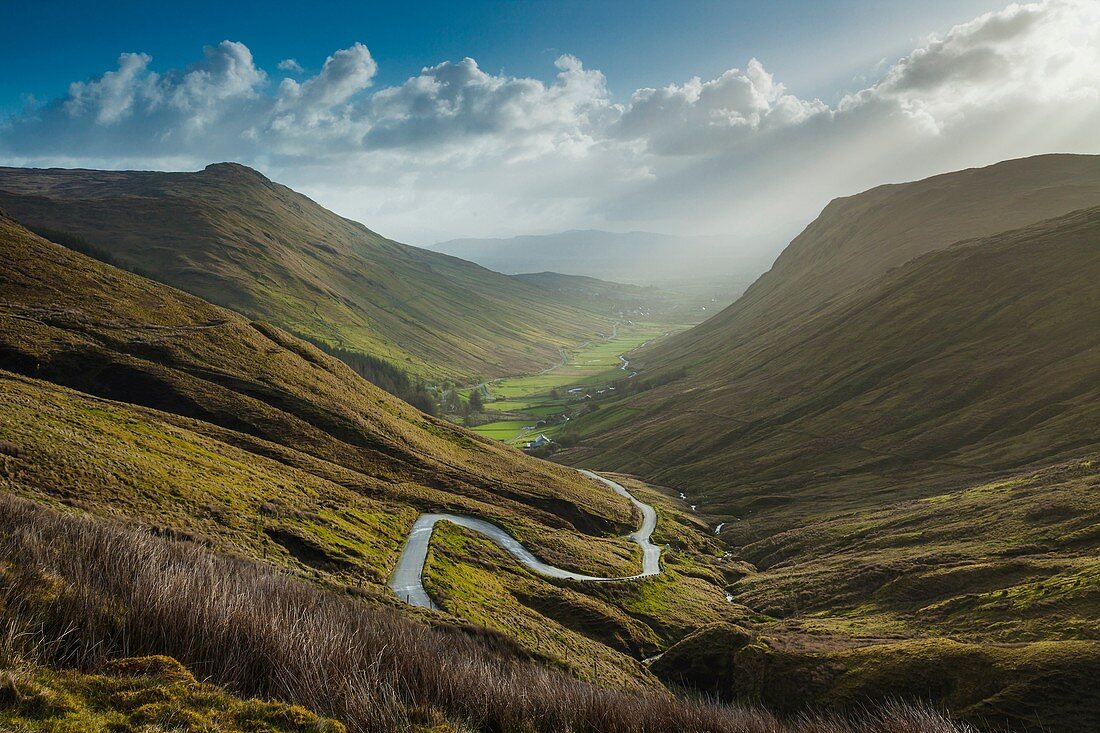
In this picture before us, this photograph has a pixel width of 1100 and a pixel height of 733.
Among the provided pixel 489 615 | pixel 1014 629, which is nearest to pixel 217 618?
pixel 489 615

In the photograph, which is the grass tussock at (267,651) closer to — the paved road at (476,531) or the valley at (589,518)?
the valley at (589,518)

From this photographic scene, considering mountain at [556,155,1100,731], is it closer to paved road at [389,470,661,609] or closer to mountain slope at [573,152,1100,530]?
mountain slope at [573,152,1100,530]

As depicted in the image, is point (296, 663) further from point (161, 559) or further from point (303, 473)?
point (303, 473)

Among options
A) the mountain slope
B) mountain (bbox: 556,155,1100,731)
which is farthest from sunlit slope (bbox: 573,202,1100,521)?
mountain (bbox: 556,155,1100,731)

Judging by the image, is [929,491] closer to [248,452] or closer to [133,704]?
[248,452]

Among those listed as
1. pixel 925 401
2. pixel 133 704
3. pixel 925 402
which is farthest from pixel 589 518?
pixel 925 401

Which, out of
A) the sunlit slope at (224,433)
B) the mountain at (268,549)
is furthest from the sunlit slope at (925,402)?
the sunlit slope at (224,433)
